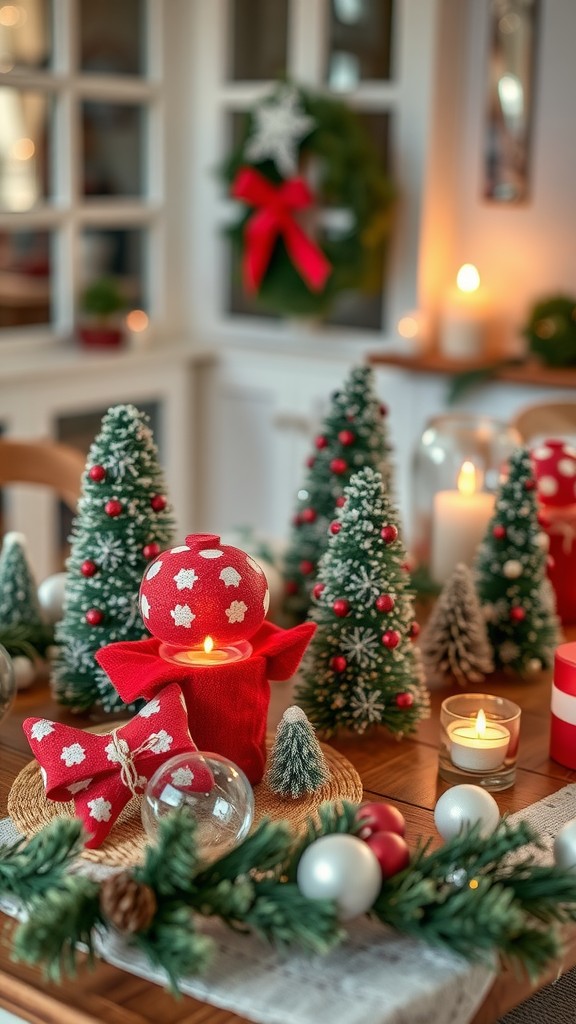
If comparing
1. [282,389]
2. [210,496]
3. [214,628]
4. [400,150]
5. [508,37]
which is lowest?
[210,496]

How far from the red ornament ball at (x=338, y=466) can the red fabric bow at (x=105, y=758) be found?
1.76ft

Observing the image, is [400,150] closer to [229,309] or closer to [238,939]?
[229,309]

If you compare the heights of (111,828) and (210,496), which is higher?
(111,828)

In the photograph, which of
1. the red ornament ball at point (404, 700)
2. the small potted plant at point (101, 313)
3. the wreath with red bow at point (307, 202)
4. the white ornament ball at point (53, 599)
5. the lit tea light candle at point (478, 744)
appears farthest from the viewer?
the small potted plant at point (101, 313)

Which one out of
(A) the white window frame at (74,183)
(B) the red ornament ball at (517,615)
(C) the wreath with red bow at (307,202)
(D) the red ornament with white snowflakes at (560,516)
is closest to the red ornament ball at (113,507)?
(B) the red ornament ball at (517,615)

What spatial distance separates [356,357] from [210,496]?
2.10ft

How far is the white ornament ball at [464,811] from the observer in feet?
3.25

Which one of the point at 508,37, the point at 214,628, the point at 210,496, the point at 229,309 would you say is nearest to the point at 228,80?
the point at 229,309

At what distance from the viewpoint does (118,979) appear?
83 centimetres

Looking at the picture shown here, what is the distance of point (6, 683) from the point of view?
121 cm

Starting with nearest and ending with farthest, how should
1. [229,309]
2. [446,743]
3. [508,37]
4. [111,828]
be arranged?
[111,828] → [446,743] → [508,37] → [229,309]

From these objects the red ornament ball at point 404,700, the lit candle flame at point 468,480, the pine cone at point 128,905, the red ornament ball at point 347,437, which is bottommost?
the red ornament ball at point 404,700

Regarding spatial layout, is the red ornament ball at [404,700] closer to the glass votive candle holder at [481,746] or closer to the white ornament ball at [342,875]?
the glass votive candle holder at [481,746]

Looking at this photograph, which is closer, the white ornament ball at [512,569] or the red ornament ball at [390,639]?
the red ornament ball at [390,639]
